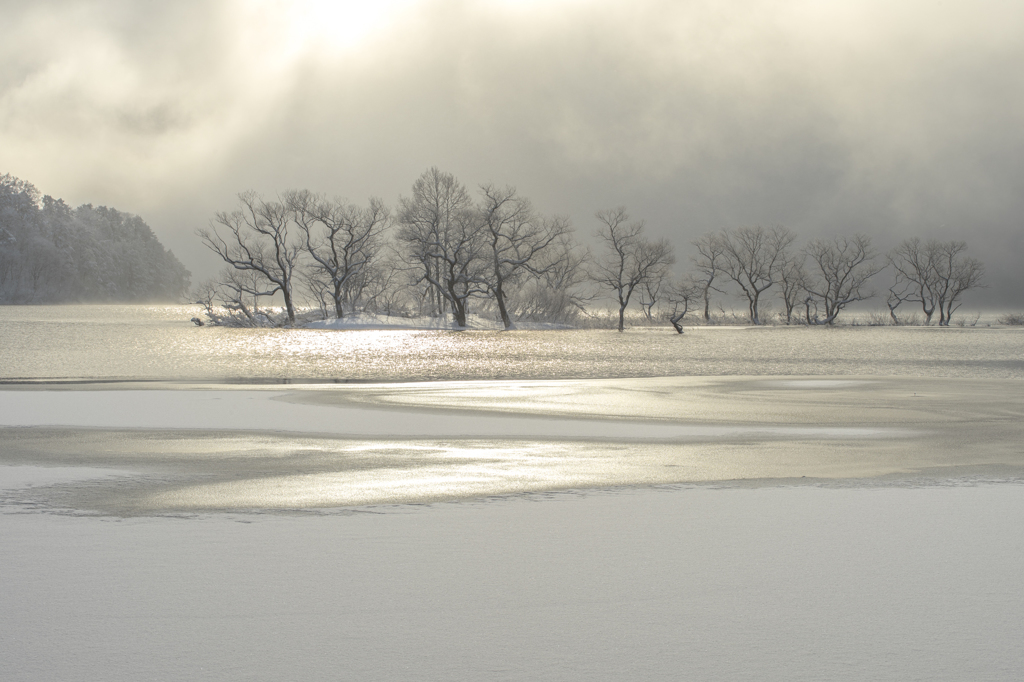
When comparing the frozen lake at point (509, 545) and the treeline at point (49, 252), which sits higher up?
the treeline at point (49, 252)

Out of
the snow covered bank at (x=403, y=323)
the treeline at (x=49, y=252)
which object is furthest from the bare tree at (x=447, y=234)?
the treeline at (x=49, y=252)

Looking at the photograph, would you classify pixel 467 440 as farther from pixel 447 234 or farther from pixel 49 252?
pixel 49 252

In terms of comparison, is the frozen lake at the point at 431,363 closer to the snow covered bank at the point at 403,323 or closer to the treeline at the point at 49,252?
the snow covered bank at the point at 403,323

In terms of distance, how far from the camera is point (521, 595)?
14.0ft

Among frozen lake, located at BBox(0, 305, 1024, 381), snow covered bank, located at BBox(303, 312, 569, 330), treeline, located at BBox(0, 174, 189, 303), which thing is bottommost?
frozen lake, located at BBox(0, 305, 1024, 381)

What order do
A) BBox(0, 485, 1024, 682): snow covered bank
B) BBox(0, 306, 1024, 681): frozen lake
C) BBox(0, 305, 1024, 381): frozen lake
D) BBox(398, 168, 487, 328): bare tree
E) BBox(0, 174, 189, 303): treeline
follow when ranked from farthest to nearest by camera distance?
BBox(0, 174, 189, 303): treeline, BBox(398, 168, 487, 328): bare tree, BBox(0, 305, 1024, 381): frozen lake, BBox(0, 306, 1024, 681): frozen lake, BBox(0, 485, 1024, 682): snow covered bank

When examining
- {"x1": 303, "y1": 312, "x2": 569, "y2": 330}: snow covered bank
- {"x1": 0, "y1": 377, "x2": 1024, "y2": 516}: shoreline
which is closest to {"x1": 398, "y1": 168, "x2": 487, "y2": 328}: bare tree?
{"x1": 303, "y1": 312, "x2": 569, "y2": 330}: snow covered bank

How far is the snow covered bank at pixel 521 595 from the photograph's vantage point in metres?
3.45

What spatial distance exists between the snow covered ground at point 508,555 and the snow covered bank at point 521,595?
0.06ft

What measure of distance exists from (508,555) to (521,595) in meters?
0.77

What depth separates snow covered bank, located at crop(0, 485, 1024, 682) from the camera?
345 cm

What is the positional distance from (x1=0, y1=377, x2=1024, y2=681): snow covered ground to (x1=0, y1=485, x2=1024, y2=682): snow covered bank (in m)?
0.02

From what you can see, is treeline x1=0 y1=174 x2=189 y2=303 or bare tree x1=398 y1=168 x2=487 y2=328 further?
treeline x1=0 y1=174 x2=189 y2=303

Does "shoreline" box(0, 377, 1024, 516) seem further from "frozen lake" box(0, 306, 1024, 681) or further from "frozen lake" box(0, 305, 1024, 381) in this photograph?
"frozen lake" box(0, 305, 1024, 381)
